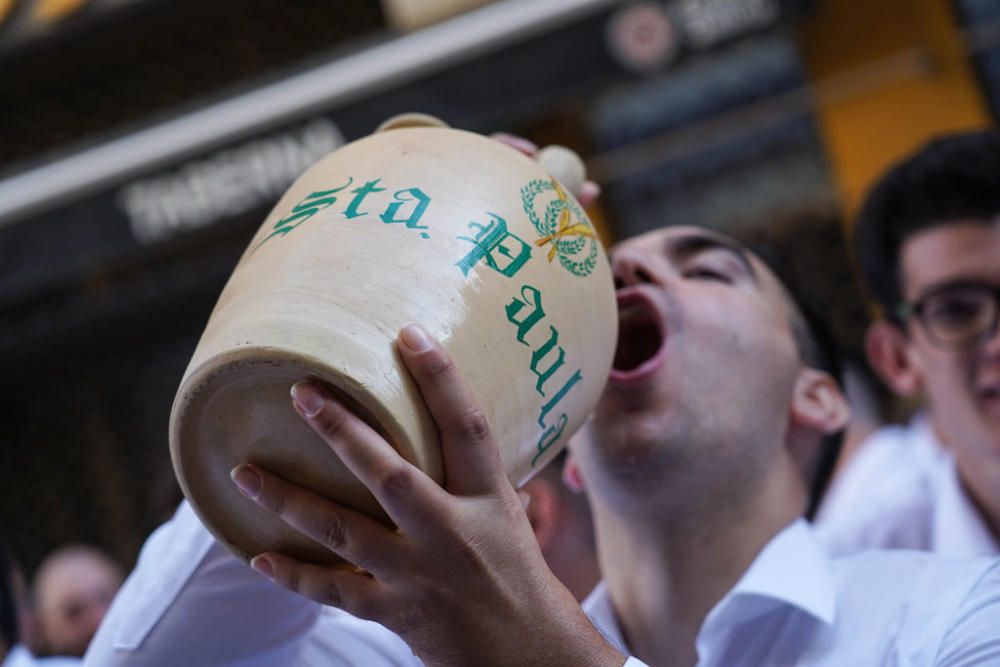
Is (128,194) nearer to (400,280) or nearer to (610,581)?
(610,581)

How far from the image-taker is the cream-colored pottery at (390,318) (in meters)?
0.79

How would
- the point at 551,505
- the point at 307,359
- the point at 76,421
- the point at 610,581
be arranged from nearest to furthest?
the point at 307,359
the point at 610,581
the point at 551,505
the point at 76,421

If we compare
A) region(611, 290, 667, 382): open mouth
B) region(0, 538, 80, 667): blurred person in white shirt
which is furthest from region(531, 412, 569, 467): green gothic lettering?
region(0, 538, 80, 667): blurred person in white shirt

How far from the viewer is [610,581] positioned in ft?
4.69

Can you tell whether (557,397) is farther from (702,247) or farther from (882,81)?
(882,81)

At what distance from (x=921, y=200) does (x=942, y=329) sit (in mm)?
230

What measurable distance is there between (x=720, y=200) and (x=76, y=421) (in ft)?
8.06

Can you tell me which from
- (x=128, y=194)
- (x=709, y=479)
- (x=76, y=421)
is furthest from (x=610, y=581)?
(x=76, y=421)

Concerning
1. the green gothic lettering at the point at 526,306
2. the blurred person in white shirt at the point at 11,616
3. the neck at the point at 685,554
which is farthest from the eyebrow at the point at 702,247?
the blurred person in white shirt at the point at 11,616

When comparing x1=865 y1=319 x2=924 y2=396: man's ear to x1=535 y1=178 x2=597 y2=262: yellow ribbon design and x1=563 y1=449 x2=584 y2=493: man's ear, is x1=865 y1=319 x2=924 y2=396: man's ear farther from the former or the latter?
x1=535 y1=178 x2=597 y2=262: yellow ribbon design

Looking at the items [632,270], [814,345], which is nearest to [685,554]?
[632,270]

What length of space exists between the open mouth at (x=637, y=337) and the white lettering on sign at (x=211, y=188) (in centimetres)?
192

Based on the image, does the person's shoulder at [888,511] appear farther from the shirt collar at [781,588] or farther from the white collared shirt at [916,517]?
the shirt collar at [781,588]

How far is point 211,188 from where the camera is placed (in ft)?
11.0
